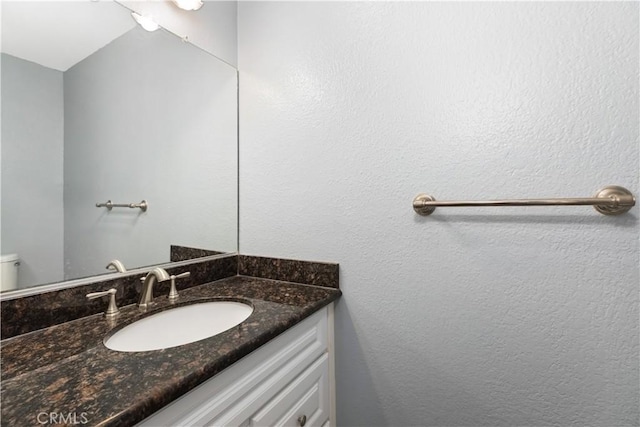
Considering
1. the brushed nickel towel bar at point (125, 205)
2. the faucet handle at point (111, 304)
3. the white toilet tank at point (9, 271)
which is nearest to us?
the white toilet tank at point (9, 271)

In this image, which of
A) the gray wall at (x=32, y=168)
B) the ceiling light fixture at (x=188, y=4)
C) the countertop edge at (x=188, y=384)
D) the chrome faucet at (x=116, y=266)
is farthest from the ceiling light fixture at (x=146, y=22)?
the countertop edge at (x=188, y=384)

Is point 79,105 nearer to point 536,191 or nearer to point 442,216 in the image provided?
point 442,216

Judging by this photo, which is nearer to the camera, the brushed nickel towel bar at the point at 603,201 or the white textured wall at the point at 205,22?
the brushed nickel towel bar at the point at 603,201

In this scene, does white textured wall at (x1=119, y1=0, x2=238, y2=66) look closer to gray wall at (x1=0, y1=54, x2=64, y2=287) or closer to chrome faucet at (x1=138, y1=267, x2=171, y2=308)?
gray wall at (x1=0, y1=54, x2=64, y2=287)

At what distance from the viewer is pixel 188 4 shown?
105 centimetres

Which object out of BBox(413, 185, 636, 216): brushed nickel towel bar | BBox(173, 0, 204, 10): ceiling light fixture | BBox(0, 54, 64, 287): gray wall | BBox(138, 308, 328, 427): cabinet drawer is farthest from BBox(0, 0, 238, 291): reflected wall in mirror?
BBox(413, 185, 636, 216): brushed nickel towel bar

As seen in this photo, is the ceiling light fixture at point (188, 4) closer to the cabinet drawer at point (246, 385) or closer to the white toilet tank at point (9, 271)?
the white toilet tank at point (9, 271)

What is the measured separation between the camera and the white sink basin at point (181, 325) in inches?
30.9

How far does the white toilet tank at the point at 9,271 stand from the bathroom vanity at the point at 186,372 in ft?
0.41

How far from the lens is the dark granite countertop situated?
17.2 inches

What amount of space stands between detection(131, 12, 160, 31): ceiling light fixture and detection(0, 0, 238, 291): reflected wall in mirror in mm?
21

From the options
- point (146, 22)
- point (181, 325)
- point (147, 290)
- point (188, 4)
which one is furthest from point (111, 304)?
point (188, 4)

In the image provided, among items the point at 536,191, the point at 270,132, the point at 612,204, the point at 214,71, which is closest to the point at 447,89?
the point at 536,191

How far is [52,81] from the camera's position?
2.61 feet
